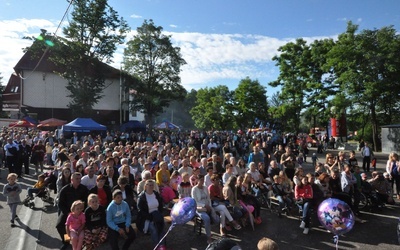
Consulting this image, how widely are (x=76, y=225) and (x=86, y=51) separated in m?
31.8

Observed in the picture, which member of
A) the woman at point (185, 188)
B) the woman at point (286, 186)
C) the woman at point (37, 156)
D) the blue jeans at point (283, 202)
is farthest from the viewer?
the woman at point (37, 156)

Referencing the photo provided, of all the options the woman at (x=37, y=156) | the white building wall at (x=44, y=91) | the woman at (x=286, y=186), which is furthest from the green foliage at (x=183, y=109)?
the woman at (x=286, y=186)

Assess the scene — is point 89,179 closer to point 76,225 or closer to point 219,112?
point 76,225

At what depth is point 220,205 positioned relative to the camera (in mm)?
7195

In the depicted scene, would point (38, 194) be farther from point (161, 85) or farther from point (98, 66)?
point (161, 85)

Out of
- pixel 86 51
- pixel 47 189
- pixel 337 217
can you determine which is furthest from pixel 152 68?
pixel 337 217

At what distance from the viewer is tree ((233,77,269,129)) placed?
4266 centimetres

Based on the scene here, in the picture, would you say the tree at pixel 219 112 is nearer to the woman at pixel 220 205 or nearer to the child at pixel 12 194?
the woman at pixel 220 205

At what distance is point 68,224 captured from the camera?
18.1 ft

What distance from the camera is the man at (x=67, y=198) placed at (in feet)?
20.3

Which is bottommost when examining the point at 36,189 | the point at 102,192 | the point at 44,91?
the point at 36,189

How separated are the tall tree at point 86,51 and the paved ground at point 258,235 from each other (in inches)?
1081

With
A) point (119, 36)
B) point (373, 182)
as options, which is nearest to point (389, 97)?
point (373, 182)

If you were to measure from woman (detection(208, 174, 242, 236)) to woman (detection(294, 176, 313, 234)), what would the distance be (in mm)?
1705
